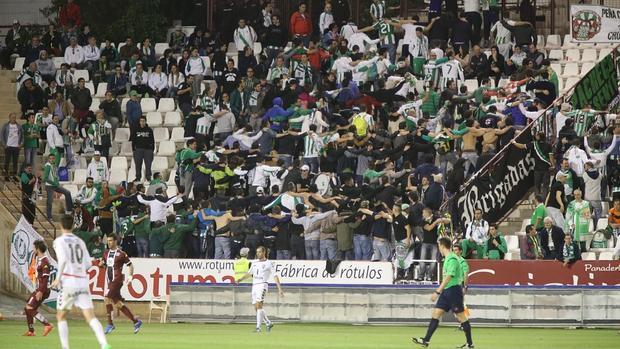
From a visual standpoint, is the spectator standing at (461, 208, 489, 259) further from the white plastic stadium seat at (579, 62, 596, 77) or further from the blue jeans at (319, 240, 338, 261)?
the white plastic stadium seat at (579, 62, 596, 77)

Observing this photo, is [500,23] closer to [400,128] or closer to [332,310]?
[400,128]

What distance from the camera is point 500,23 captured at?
3938cm

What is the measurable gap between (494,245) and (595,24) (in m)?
5.48

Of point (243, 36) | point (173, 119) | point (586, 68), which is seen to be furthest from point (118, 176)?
point (586, 68)

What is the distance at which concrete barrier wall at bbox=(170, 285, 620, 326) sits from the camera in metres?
30.2

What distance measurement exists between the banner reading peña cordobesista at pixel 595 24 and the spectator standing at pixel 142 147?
12.4 m

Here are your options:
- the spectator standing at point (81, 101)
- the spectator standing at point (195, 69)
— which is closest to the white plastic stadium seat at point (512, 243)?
the spectator standing at point (195, 69)

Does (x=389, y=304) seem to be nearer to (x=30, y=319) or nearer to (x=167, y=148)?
(x=30, y=319)

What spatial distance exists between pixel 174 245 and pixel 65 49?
11.5m

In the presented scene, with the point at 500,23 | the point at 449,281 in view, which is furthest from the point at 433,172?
the point at 449,281

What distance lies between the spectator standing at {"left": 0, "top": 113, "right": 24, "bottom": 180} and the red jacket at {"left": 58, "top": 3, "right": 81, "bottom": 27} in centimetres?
649

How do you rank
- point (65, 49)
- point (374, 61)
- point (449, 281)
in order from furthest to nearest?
point (65, 49)
point (374, 61)
point (449, 281)

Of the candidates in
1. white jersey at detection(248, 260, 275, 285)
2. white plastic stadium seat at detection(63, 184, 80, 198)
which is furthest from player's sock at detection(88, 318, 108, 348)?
white plastic stadium seat at detection(63, 184, 80, 198)

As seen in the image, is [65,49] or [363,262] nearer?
[363,262]
